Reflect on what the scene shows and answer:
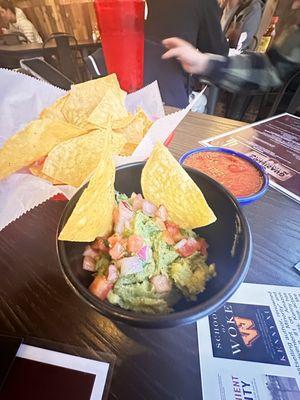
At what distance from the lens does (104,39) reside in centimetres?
78

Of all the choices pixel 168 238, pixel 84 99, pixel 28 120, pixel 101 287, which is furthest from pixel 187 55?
pixel 101 287

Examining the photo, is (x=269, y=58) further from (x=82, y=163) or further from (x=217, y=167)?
(x=82, y=163)

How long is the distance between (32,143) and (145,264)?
1.24 ft

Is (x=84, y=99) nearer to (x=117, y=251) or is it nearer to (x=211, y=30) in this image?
(x=117, y=251)

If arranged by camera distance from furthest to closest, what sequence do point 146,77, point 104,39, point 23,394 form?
point 146,77 → point 104,39 → point 23,394

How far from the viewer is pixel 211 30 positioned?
143 centimetres

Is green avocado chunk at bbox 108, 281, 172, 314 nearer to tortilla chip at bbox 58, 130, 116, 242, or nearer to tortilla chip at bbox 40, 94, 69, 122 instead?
tortilla chip at bbox 58, 130, 116, 242

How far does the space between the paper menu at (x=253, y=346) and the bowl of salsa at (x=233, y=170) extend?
229 millimetres

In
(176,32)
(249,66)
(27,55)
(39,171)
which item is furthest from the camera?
(27,55)

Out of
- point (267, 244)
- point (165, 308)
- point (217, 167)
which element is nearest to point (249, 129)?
point (217, 167)

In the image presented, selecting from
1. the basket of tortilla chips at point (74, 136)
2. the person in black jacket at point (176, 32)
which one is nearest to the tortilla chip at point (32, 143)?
the basket of tortilla chips at point (74, 136)

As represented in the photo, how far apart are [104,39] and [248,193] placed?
2.13 ft

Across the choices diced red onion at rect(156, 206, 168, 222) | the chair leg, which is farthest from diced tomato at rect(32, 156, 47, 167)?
the chair leg

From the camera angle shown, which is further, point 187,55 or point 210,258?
point 187,55
